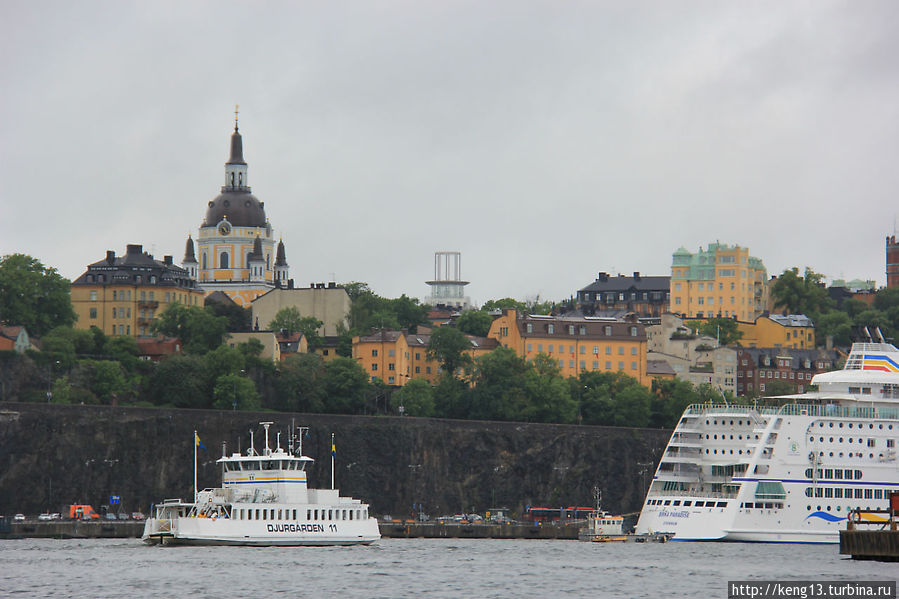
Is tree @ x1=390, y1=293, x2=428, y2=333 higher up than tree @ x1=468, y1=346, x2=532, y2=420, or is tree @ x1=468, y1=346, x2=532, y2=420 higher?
tree @ x1=390, y1=293, x2=428, y2=333

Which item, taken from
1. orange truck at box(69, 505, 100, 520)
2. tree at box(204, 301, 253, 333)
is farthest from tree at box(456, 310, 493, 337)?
orange truck at box(69, 505, 100, 520)

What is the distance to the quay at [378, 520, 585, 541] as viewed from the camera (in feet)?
363

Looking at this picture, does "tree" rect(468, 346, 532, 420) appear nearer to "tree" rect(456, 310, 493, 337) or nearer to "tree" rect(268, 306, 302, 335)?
"tree" rect(456, 310, 493, 337)

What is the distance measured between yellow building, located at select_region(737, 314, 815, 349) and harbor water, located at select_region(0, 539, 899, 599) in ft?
294

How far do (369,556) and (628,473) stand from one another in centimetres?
5179

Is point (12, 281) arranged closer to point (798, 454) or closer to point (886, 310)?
point (798, 454)

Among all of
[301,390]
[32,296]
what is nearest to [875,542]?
[301,390]

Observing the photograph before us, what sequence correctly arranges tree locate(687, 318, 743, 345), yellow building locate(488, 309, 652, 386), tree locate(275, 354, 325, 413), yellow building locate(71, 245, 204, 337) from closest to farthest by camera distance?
tree locate(275, 354, 325, 413) < yellow building locate(488, 309, 652, 386) < yellow building locate(71, 245, 204, 337) < tree locate(687, 318, 743, 345)

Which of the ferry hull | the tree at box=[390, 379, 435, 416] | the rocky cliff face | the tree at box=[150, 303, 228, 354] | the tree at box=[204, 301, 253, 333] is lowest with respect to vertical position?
the ferry hull

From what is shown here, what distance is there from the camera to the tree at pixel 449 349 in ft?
499

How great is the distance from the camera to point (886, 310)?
19625 centimetres

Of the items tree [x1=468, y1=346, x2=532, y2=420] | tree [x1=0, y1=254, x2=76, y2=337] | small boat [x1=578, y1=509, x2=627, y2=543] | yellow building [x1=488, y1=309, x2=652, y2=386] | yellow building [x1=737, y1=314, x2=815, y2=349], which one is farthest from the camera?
yellow building [x1=737, y1=314, x2=815, y2=349]

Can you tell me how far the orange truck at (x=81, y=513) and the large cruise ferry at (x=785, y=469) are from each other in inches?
1328

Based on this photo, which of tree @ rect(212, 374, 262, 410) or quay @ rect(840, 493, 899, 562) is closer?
quay @ rect(840, 493, 899, 562)
